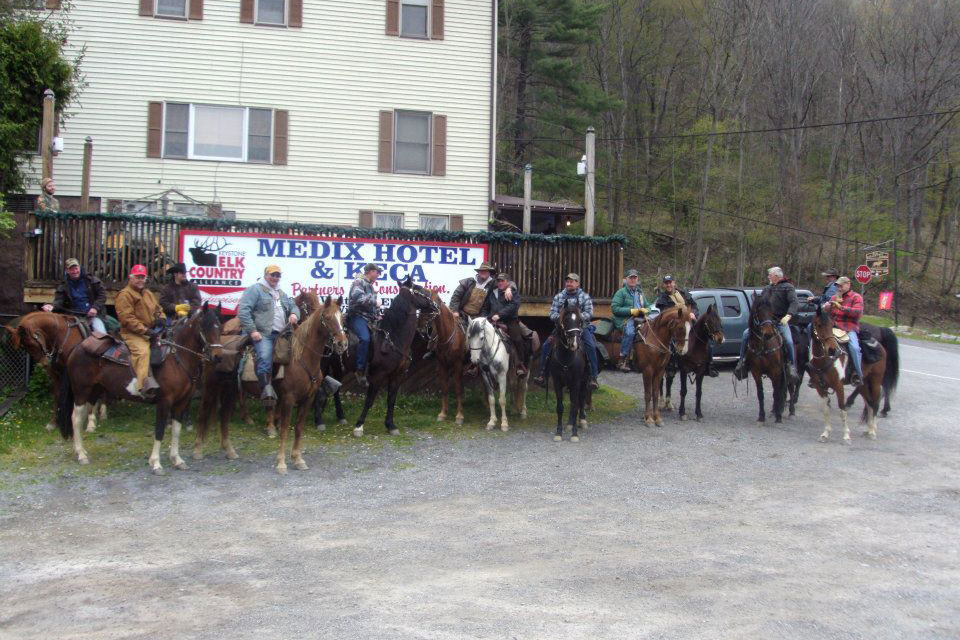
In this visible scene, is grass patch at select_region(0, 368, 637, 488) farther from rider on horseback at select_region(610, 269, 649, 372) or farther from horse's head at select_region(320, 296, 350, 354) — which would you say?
horse's head at select_region(320, 296, 350, 354)

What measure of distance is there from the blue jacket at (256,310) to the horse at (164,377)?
0.35m

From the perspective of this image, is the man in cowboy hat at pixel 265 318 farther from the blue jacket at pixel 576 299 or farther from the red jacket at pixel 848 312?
the red jacket at pixel 848 312

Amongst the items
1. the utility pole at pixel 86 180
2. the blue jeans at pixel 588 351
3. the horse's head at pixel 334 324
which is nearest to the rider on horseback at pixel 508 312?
the blue jeans at pixel 588 351

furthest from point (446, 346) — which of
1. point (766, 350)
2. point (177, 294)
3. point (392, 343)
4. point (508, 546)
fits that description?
point (508, 546)

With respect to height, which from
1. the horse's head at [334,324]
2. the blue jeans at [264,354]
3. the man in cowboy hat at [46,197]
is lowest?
the blue jeans at [264,354]

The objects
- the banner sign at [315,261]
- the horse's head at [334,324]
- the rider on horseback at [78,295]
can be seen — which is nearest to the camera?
the horse's head at [334,324]

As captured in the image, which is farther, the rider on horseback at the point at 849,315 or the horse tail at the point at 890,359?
the horse tail at the point at 890,359

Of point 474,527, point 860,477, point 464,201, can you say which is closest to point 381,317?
point 474,527

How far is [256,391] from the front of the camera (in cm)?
1245

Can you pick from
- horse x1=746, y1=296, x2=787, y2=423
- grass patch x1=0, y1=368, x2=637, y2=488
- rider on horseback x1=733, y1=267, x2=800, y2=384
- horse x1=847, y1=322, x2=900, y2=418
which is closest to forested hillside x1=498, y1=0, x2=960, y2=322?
rider on horseback x1=733, y1=267, x2=800, y2=384

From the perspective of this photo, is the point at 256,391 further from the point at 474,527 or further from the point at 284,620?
the point at 284,620

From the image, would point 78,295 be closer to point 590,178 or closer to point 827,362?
point 590,178

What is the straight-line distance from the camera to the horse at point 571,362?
13500mm

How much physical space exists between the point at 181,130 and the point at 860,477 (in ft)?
56.5
